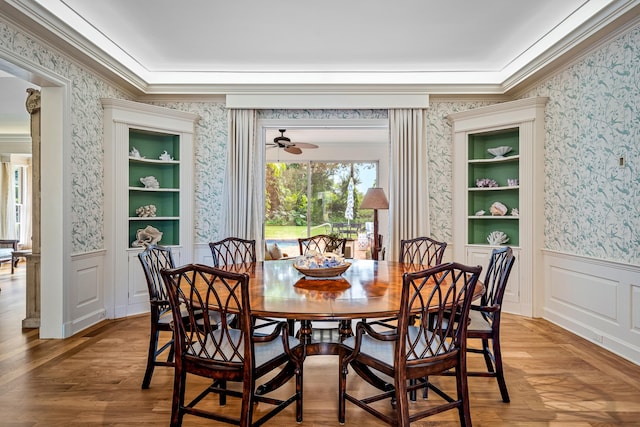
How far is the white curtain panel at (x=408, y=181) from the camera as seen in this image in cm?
455

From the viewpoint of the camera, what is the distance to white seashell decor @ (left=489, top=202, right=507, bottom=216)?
435 cm

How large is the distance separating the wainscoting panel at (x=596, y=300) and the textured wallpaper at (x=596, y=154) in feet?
0.39

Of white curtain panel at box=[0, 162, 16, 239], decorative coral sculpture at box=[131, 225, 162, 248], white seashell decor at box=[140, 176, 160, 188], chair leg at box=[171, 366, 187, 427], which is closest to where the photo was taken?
chair leg at box=[171, 366, 187, 427]

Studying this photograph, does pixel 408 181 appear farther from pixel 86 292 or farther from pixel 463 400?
pixel 86 292

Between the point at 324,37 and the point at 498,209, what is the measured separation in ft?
9.08

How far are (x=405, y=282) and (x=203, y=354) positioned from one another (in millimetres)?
1078

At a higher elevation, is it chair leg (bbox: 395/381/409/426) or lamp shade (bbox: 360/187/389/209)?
lamp shade (bbox: 360/187/389/209)

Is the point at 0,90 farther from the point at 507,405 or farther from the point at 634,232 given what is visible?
the point at 634,232

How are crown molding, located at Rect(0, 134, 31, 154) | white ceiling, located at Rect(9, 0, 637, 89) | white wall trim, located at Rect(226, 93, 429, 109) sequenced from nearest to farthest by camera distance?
white ceiling, located at Rect(9, 0, 637, 89)
white wall trim, located at Rect(226, 93, 429, 109)
crown molding, located at Rect(0, 134, 31, 154)

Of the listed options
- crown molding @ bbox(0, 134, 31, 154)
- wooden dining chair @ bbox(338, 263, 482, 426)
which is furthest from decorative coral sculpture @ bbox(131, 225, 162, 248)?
crown molding @ bbox(0, 134, 31, 154)

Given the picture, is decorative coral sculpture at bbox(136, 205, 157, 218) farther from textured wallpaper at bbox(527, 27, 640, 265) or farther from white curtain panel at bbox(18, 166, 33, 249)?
white curtain panel at bbox(18, 166, 33, 249)

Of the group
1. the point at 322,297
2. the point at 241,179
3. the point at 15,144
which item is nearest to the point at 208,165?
the point at 241,179

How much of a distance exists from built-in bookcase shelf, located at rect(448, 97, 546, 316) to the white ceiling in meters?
0.50

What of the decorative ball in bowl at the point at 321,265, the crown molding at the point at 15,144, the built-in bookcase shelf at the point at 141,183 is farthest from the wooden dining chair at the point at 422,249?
the crown molding at the point at 15,144
